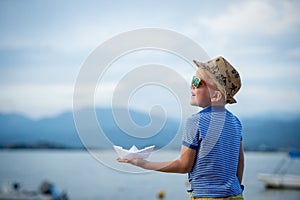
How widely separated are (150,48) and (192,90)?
478 mm

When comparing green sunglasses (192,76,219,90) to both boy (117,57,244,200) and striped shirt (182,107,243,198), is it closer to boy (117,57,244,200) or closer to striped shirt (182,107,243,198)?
boy (117,57,244,200)

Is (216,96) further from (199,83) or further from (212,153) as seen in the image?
(212,153)

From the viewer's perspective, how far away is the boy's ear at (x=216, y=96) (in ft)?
8.70

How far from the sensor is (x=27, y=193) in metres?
22.2

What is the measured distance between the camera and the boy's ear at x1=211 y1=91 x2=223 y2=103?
265 centimetres

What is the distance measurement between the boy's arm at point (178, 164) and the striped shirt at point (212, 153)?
0.10ft

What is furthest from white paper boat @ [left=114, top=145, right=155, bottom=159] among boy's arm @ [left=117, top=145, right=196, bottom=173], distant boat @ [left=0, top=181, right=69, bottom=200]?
distant boat @ [left=0, top=181, right=69, bottom=200]

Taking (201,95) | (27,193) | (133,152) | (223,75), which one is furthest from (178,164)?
(27,193)

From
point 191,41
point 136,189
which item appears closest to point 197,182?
point 191,41

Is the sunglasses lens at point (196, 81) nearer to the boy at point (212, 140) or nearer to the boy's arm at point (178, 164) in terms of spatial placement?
the boy at point (212, 140)

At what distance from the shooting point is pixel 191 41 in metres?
2.80

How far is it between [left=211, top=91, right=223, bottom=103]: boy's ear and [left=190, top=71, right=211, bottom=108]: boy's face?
0.02 m

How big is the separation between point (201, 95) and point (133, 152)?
0.52m

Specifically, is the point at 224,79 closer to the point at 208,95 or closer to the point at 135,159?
the point at 208,95
